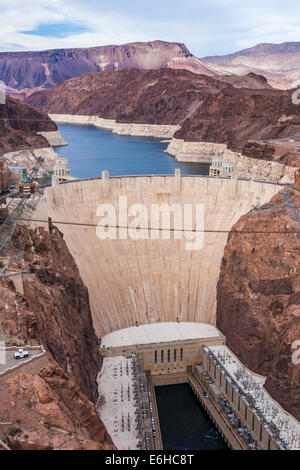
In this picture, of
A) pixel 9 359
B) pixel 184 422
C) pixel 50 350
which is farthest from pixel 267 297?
pixel 9 359

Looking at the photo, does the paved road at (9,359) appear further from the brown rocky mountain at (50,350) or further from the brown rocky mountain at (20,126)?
the brown rocky mountain at (20,126)

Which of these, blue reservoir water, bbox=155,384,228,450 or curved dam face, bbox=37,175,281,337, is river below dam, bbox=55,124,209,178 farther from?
blue reservoir water, bbox=155,384,228,450

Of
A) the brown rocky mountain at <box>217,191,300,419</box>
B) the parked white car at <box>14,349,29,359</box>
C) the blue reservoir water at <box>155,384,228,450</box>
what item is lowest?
the blue reservoir water at <box>155,384,228,450</box>

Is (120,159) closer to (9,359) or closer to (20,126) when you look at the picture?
(20,126)

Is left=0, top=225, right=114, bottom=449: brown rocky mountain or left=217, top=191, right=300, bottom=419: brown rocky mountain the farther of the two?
left=217, top=191, right=300, bottom=419: brown rocky mountain

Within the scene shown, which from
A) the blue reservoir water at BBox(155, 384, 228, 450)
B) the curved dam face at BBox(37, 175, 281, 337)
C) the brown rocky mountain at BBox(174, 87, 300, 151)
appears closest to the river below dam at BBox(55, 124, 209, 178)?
the brown rocky mountain at BBox(174, 87, 300, 151)

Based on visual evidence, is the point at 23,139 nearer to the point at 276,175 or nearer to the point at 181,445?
the point at 276,175

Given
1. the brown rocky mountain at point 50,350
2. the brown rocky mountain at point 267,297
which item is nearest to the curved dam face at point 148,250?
the brown rocky mountain at point 267,297
